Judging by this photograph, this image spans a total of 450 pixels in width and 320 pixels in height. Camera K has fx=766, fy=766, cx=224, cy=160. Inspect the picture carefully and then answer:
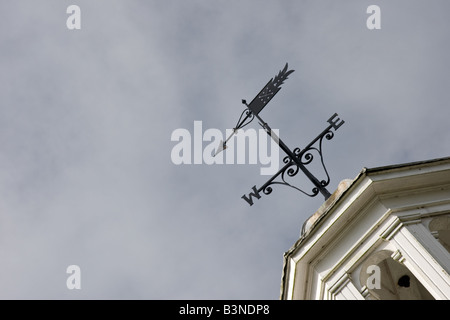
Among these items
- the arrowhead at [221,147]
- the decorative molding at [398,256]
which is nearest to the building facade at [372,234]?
the decorative molding at [398,256]

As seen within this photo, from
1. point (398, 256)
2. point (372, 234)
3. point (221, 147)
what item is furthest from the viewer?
point (221, 147)

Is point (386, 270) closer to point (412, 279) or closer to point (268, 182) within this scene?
point (412, 279)

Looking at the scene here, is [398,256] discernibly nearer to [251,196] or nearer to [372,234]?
[372,234]

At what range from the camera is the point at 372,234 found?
1359 cm

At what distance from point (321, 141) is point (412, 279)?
386 centimetres

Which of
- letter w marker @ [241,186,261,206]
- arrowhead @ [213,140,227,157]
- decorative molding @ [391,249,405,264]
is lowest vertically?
decorative molding @ [391,249,405,264]

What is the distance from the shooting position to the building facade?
13.3 metres

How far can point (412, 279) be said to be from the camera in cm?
1455

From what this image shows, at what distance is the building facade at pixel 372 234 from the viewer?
13.3 metres

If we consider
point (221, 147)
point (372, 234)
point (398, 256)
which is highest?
point (221, 147)

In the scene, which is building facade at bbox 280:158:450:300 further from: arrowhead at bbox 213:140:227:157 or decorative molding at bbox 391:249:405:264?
arrowhead at bbox 213:140:227:157

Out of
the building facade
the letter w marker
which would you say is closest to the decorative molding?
the building facade

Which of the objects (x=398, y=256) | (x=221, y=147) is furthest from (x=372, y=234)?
(x=221, y=147)
